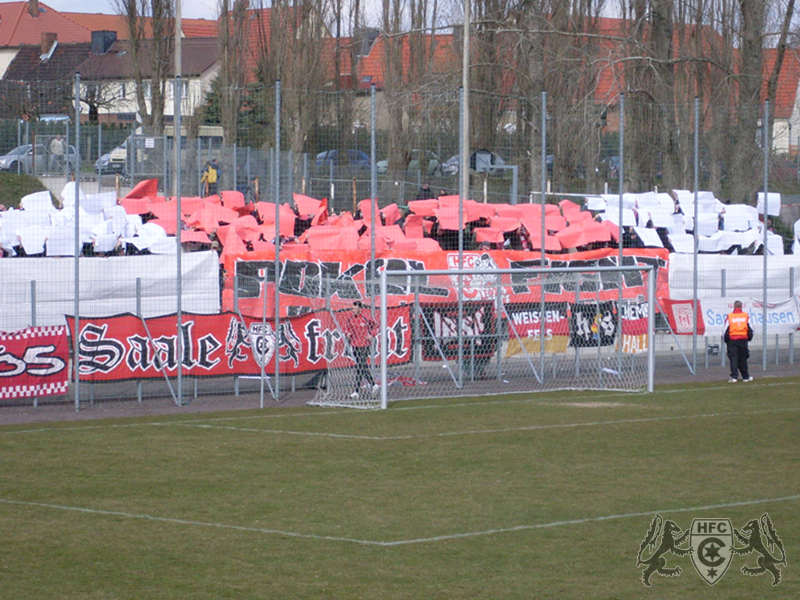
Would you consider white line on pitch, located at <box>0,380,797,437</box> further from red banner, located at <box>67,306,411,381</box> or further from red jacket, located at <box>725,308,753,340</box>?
red banner, located at <box>67,306,411,381</box>

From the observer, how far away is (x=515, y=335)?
1778cm

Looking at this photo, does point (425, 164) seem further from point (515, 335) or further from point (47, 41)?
point (47, 41)

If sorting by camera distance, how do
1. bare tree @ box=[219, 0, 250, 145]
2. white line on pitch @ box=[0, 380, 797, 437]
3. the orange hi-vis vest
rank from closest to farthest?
white line on pitch @ box=[0, 380, 797, 437]
the orange hi-vis vest
bare tree @ box=[219, 0, 250, 145]

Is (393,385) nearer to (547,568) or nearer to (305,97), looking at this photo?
(305,97)

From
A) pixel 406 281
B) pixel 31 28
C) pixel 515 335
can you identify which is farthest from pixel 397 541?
pixel 31 28

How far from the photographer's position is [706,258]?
21.7m

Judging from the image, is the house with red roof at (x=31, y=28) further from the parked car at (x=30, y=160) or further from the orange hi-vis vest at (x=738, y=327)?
the orange hi-vis vest at (x=738, y=327)

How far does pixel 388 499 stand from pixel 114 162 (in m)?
16.3

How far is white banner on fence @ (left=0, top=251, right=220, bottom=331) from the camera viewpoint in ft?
55.6

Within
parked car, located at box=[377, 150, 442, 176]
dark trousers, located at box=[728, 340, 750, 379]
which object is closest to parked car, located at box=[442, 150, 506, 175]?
parked car, located at box=[377, 150, 442, 176]

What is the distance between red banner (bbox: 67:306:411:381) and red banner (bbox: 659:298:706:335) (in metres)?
5.64

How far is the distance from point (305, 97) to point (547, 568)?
12649 mm

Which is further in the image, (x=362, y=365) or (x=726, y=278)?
(x=726, y=278)

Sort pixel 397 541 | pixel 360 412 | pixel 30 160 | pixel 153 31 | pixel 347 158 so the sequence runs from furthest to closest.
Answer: pixel 153 31 < pixel 30 160 < pixel 347 158 < pixel 360 412 < pixel 397 541
